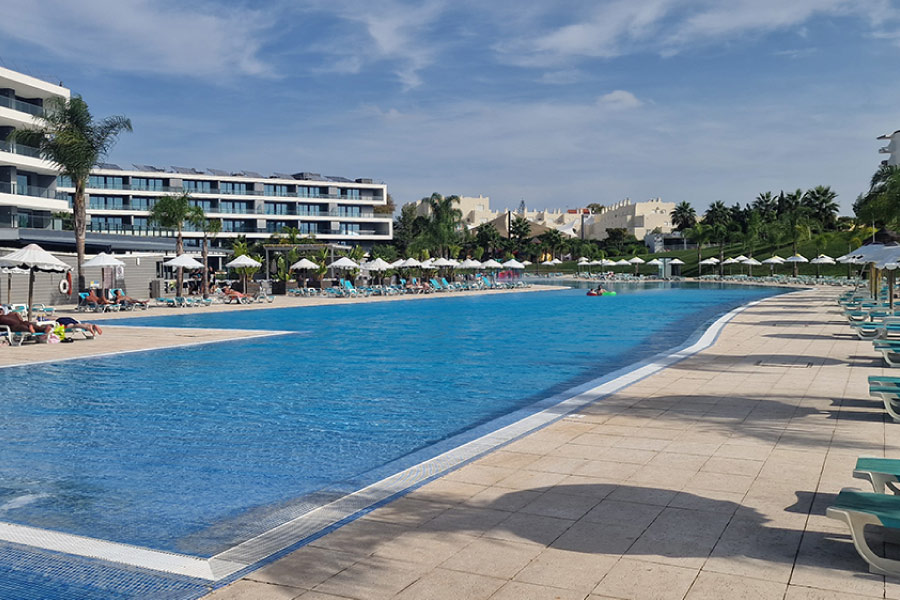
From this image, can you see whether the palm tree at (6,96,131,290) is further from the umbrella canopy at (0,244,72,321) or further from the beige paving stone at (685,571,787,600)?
the beige paving stone at (685,571,787,600)

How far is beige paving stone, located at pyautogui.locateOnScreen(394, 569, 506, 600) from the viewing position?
3.67 metres

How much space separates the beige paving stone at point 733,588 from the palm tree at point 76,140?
29.3 metres

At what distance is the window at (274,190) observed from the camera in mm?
78062

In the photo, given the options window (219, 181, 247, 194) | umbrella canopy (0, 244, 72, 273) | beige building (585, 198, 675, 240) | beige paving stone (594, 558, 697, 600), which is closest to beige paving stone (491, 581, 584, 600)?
beige paving stone (594, 558, 697, 600)

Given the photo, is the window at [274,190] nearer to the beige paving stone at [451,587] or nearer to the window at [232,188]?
the window at [232,188]

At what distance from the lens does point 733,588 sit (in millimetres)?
3684

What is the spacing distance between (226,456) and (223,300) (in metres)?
28.0

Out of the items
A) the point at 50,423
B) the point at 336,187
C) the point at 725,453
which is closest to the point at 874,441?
the point at 725,453

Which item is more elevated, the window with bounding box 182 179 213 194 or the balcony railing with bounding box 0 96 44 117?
the window with bounding box 182 179 213 194

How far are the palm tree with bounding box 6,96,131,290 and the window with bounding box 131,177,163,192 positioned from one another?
1642 inches

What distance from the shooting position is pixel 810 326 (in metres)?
18.8

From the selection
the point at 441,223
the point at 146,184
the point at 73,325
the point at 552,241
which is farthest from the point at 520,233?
the point at 73,325

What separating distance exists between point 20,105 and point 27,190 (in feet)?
12.3

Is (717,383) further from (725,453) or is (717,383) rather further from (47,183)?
(47,183)
